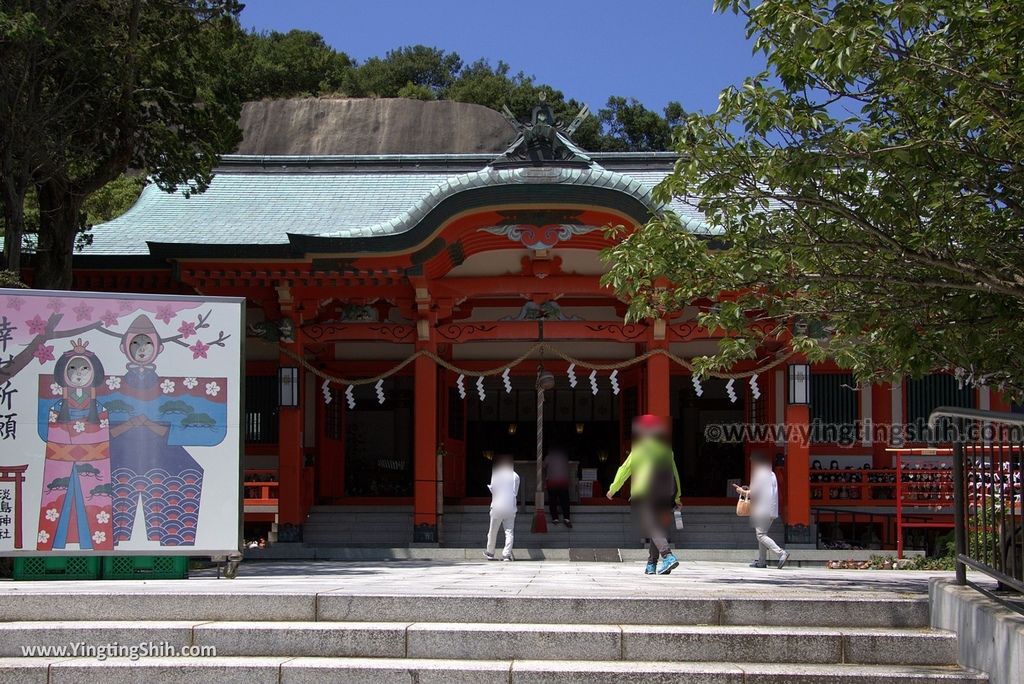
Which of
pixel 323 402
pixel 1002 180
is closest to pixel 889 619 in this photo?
pixel 1002 180

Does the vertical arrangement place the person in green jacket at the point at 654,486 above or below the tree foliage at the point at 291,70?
below

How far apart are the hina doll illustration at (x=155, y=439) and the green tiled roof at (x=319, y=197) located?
591 centimetres

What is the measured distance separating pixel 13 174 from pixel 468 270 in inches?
258

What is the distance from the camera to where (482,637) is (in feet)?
20.7

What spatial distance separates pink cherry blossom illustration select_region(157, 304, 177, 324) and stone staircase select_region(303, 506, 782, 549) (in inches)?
288

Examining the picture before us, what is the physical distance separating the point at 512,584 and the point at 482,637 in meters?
2.13

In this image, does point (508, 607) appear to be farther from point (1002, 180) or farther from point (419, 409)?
point (419, 409)

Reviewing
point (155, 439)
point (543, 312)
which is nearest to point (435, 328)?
point (543, 312)

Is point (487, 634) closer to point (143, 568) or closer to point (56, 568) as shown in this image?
point (143, 568)

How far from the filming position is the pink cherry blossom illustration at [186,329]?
902 cm

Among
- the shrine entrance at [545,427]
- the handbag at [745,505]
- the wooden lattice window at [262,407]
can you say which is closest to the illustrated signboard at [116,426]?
the handbag at [745,505]

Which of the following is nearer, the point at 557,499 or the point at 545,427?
the point at 557,499

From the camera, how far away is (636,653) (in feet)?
20.6

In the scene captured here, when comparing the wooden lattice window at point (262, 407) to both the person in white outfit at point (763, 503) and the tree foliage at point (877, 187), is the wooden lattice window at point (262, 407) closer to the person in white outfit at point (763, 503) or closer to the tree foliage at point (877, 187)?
the person in white outfit at point (763, 503)
